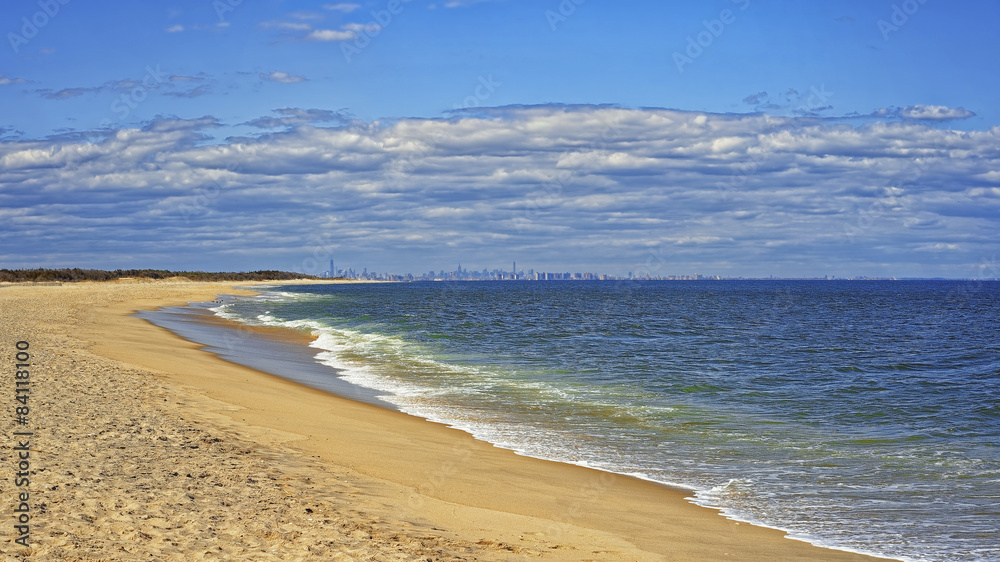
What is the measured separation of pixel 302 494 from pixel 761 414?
11.9m

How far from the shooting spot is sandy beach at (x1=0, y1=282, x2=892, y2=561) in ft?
20.9

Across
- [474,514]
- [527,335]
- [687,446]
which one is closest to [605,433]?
[687,446]

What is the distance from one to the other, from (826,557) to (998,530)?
2680 millimetres

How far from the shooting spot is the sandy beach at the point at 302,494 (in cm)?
638

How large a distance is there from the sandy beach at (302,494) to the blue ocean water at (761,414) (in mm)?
1167

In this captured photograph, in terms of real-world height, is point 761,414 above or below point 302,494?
below

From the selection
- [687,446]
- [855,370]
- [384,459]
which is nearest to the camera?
[384,459]

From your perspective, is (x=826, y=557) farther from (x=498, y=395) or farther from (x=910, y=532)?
(x=498, y=395)

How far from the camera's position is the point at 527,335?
1483 inches

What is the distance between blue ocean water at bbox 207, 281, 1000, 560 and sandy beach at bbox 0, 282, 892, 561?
1167mm

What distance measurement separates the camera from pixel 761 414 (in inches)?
645

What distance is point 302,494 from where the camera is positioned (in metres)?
8.04

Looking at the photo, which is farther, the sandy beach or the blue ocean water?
the blue ocean water

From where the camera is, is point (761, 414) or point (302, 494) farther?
point (761, 414)
